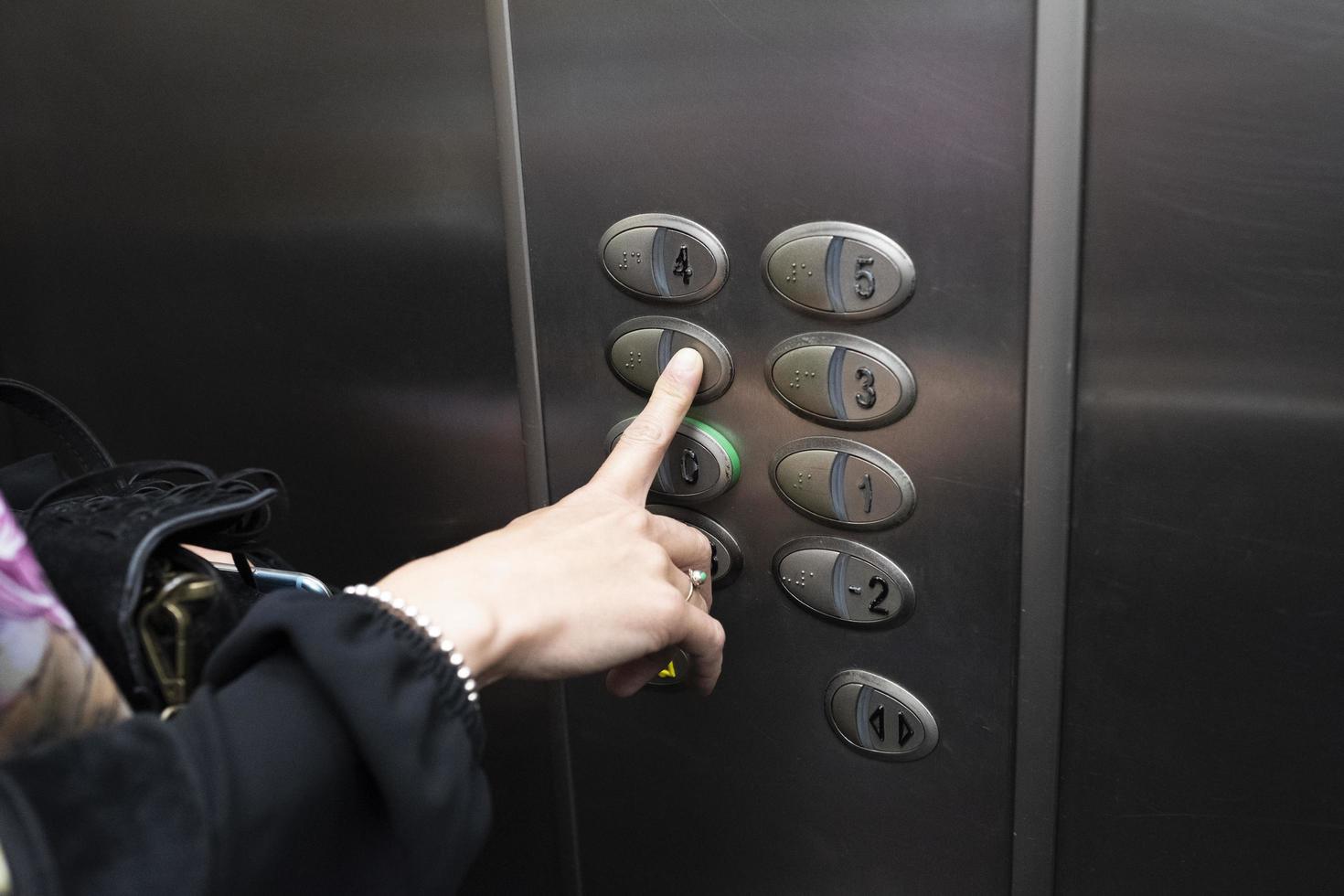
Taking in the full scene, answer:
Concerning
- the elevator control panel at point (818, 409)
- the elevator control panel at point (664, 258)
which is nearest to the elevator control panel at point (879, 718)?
the elevator control panel at point (818, 409)

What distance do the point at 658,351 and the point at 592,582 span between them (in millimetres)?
183

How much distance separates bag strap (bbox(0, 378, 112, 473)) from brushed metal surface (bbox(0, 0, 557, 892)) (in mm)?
223

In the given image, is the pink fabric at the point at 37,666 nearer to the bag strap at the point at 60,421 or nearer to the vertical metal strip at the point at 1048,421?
the bag strap at the point at 60,421

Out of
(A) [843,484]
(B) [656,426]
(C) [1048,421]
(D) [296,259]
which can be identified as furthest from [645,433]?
(D) [296,259]

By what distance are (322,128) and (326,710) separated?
0.48m

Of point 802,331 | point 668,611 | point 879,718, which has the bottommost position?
point 879,718

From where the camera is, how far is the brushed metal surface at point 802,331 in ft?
1.94

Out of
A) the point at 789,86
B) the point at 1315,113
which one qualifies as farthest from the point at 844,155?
the point at 1315,113

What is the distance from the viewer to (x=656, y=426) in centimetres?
68

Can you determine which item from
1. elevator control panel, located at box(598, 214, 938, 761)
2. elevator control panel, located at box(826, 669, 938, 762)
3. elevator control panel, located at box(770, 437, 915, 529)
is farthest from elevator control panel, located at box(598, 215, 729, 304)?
elevator control panel, located at box(826, 669, 938, 762)

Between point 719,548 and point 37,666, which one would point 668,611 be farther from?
point 37,666

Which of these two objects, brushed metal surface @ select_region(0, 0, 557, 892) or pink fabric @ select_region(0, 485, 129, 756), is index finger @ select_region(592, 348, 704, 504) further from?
pink fabric @ select_region(0, 485, 129, 756)

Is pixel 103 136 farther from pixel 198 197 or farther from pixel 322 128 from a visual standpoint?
pixel 322 128

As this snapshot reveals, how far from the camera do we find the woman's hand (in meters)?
0.52
